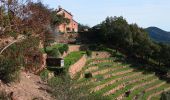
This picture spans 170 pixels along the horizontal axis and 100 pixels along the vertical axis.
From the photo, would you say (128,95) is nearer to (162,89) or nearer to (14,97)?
(162,89)

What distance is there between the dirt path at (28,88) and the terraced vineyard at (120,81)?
30.0ft

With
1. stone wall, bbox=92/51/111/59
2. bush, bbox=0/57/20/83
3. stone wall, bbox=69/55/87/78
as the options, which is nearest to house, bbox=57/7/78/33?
stone wall, bbox=92/51/111/59

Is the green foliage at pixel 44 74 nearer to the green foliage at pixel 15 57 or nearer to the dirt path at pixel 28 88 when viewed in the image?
the dirt path at pixel 28 88

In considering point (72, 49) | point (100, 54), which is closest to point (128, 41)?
point (100, 54)

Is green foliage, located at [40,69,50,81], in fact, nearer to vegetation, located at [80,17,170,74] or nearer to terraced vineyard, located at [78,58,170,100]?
terraced vineyard, located at [78,58,170,100]

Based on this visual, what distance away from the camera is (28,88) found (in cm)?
3116

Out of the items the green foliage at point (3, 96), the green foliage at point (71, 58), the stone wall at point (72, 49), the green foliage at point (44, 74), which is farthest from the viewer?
the stone wall at point (72, 49)

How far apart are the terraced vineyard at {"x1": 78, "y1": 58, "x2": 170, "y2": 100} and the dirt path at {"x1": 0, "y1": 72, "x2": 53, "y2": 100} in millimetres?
9157

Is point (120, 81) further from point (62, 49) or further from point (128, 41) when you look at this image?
point (128, 41)

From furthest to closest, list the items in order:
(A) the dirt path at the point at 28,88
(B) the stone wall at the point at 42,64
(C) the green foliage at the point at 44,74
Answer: (B) the stone wall at the point at 42,64
(C) the green foliage at the point at 44,74
(A) the dirt path at the point at 28,88

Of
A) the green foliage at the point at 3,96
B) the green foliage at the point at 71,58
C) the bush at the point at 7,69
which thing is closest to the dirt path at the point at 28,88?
the bush at the point at 7,69

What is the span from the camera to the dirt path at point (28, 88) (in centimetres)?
2888

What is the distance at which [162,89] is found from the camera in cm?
5938

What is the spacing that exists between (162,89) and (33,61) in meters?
26.7
